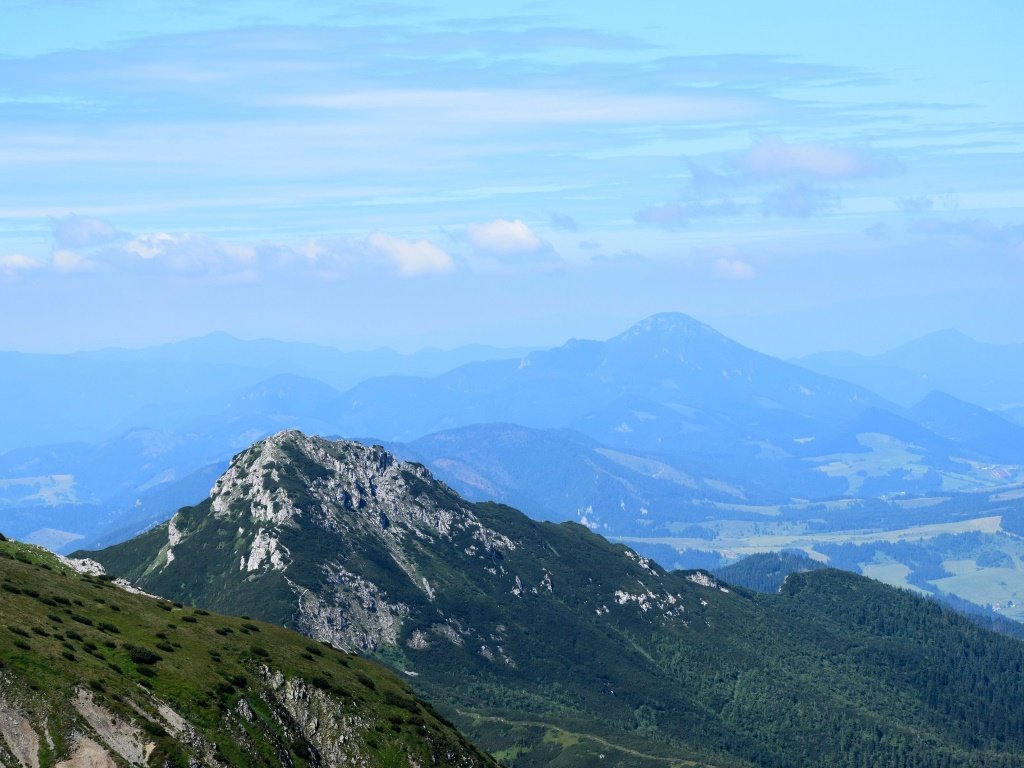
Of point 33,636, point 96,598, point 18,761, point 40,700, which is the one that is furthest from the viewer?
point 96,598

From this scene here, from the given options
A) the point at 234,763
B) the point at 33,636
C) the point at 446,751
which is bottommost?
the point at 446,751

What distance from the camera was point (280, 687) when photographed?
141 meters

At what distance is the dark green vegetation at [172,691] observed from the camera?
104 metres

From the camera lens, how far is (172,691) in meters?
120

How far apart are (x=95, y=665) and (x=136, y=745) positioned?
1355 cm

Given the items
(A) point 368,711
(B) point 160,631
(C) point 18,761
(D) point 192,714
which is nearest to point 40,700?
(C) point 18,761

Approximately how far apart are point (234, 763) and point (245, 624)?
49.8m

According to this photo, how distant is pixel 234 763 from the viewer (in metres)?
116

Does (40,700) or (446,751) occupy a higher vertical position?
(40,700)

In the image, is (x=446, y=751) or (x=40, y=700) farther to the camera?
(x=446, y=751)

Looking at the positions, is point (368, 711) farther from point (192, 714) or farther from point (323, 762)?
point (192, 714)

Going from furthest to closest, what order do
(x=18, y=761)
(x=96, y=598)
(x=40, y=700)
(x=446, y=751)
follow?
(x=446, y=751) < (x=96, y=598) < (x=40, y=700) < (x=18, y=761)

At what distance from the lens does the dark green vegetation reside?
342ft

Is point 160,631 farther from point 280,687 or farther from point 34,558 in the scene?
point 34,558
